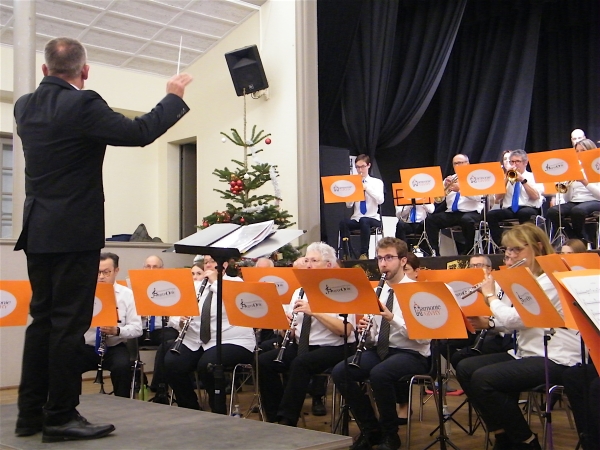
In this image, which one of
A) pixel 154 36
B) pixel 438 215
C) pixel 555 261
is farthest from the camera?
pixel 154 36

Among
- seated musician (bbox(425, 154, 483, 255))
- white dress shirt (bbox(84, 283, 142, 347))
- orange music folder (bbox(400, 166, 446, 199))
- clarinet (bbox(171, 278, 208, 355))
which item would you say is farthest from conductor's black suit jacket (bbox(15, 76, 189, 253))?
seated musician (bbox(425, 154, 483, 255))

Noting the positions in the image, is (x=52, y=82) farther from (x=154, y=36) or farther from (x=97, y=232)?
(x=154, y=36)

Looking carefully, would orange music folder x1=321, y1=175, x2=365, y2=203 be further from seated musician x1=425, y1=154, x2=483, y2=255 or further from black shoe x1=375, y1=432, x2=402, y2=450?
black shoe x1=375, y1=432, x2=402, y2=450

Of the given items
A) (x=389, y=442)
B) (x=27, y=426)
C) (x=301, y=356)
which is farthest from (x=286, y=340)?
(x=27, y=426)

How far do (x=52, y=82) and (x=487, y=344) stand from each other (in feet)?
11.0

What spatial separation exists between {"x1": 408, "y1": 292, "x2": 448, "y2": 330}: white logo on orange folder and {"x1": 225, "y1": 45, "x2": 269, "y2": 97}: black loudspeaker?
5.57 m

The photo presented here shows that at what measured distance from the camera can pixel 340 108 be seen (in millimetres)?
10195

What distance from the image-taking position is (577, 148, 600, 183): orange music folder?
6.06 metres

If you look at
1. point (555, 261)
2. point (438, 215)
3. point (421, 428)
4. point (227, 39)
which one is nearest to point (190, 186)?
point (227, 39)

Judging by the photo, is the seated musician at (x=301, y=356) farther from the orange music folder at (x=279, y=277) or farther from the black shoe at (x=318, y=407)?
the black shoe at (x=318, y=407)

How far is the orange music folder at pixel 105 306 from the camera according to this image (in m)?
4.52

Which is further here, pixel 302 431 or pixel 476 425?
pixel 476 425

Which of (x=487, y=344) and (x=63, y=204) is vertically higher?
(x=63, y=204)

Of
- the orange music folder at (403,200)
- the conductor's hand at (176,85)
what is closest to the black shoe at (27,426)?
the conductor's hand at (176,85)
